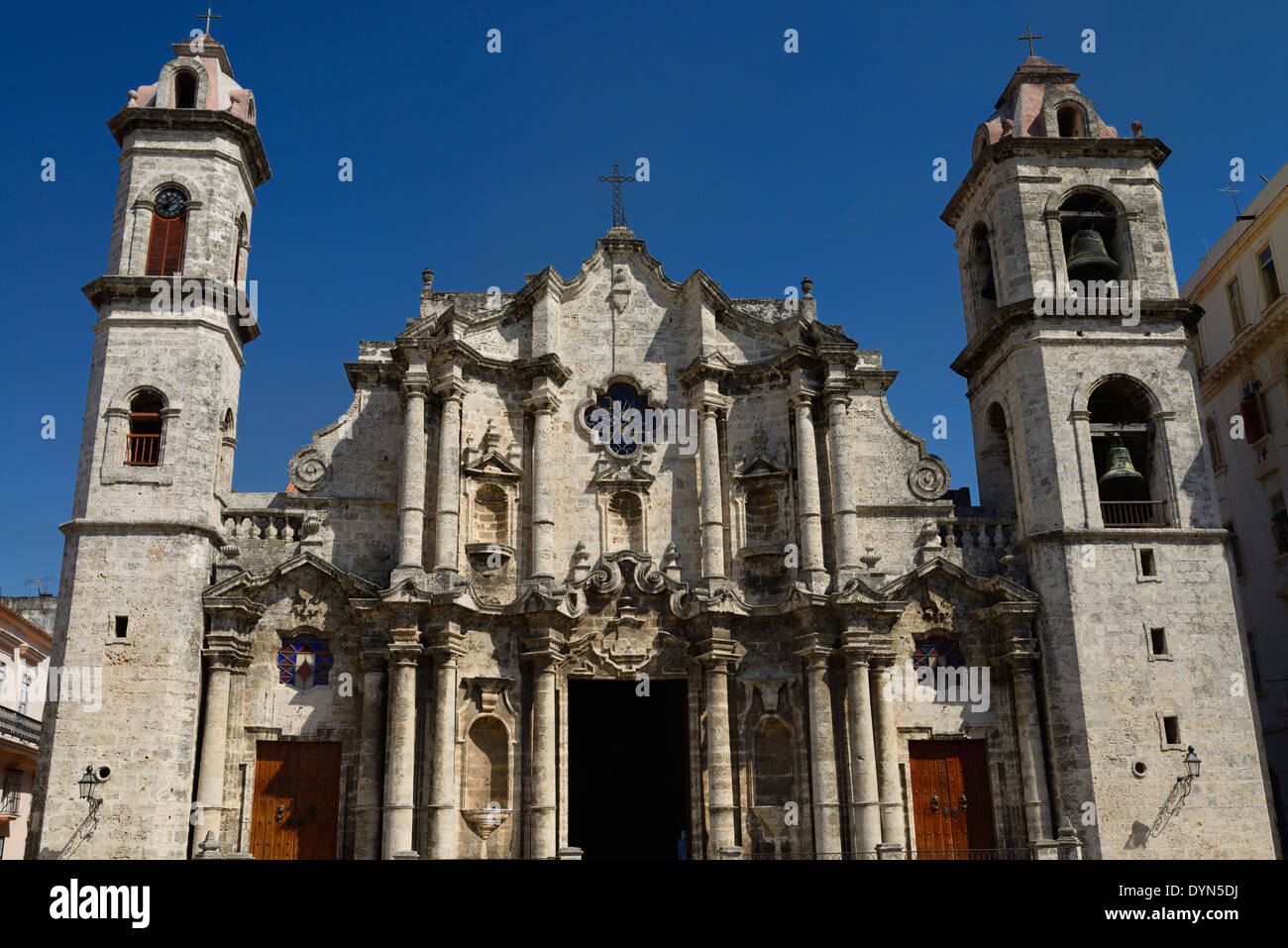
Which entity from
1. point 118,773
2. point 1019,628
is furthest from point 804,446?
point 118,773

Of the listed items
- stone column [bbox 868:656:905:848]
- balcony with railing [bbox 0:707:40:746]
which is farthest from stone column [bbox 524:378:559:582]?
balcony with railing [bbox 0:707:40:746]

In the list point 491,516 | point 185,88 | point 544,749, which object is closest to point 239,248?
point 185,88

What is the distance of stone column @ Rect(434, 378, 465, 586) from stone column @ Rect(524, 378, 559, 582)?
1.57m

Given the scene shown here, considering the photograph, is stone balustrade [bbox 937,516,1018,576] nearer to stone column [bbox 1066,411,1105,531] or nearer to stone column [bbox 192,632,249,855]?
stone column [bbox 1066,411,1105,531]

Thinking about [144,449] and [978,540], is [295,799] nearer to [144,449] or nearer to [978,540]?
[144,449]

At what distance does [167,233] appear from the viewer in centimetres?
2492

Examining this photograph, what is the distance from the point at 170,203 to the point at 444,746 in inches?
497

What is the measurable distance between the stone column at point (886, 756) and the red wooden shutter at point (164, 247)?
16292mm

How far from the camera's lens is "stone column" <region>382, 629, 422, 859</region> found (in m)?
21.6

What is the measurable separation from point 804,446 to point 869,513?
78.7 inches

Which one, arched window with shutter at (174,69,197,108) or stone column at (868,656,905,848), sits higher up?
arched window with shutter at (174,69,197,108)
